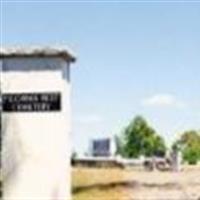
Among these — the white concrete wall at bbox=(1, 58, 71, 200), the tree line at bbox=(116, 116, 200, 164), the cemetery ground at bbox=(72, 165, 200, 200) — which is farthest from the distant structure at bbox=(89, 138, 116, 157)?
the tree line at bbox=(116, 116, 200, 164)

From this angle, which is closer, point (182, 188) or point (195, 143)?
point (182, 188)

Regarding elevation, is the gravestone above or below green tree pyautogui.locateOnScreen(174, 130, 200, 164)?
below

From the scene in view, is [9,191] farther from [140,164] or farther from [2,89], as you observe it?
[140,164]

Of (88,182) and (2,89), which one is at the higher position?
(2,89)

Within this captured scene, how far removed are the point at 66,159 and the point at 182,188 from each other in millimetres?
7568

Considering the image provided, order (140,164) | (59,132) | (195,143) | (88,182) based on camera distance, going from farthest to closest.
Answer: (195,143) < (140,164) < (88,182) < (59,132)

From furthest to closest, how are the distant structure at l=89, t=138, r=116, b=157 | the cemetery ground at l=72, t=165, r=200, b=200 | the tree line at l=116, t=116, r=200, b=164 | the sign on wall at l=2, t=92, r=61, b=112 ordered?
the tree line at l=116, t=116, r=200, b=164 → the distant structure at l=89, t=138, r=116, b=157 → the cemetery ground at l=72, t=165, r=200, b=200 → the sign on wall at l=2, t=92, r=61, b=112

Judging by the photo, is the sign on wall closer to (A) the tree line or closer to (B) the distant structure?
(B) the distant structure

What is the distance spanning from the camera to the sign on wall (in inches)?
390

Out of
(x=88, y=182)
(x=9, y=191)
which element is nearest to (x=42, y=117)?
(x=9, y=191)

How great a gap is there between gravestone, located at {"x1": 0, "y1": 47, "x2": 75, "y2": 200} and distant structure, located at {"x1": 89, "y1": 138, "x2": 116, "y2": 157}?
660 inches

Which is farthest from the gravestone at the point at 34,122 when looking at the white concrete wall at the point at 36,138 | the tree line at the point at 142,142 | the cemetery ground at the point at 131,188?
the tree line at the point at 142,142

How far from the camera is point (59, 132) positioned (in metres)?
9.94

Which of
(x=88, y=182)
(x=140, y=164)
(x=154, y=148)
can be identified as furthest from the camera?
(x=154, y=148)
